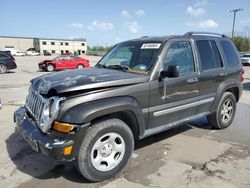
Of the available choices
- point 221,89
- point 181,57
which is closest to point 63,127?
point 181,57

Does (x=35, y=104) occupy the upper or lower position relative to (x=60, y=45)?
lower

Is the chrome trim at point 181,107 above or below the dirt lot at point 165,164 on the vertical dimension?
above

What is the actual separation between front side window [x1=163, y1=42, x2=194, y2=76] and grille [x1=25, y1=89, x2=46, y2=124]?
1.95 m

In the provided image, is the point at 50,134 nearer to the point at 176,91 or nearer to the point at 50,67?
the point at 176,91

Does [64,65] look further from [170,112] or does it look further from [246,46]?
[246,46]

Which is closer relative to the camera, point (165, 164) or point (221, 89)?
point (165, 164)

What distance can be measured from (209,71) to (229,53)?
1069 mm

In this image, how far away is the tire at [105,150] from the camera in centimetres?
328

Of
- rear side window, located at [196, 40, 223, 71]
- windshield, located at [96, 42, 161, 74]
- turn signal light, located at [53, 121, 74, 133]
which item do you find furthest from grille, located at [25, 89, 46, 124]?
rear side window, located at [196, 40, 223, 71]

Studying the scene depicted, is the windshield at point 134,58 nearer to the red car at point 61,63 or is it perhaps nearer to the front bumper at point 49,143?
the front bumper at point 49,143

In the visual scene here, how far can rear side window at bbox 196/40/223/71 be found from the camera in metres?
4.82

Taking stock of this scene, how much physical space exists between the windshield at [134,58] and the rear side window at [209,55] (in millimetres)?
1059

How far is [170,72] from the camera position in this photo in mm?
3846

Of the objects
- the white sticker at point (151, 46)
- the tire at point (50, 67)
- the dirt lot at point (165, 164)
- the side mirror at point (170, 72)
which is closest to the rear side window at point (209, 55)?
the white sticker at point (151, 46)
